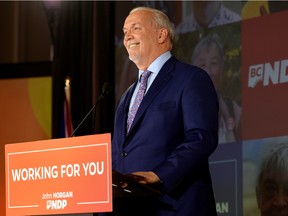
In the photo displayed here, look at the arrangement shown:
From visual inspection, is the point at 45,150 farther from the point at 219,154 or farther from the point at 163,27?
the point at 219,154

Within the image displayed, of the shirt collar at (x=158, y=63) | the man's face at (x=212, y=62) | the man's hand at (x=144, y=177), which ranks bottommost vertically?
the man's hand at (x=144, y=177)

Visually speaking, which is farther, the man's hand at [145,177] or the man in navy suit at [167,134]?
the man in navy suit at [167,134]

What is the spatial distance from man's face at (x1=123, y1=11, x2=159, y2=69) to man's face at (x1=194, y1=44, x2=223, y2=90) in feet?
6.08

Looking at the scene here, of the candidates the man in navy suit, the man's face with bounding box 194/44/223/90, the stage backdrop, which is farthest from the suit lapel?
the stage backdrop

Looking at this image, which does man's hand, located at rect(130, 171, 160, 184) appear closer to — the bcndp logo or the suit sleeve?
the suit sleeve

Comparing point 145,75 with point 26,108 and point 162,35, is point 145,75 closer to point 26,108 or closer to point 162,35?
point 162,35

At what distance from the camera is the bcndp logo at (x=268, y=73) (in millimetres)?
4637

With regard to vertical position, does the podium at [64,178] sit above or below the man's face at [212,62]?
below

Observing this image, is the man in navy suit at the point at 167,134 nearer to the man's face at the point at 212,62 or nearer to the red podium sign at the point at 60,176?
the red podium sign at the point at 60,176

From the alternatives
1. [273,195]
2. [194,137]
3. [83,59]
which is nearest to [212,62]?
[273,195]

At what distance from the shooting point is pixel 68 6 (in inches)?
258

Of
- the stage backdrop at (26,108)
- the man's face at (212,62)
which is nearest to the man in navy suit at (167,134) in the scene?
the man's face at (212,62)

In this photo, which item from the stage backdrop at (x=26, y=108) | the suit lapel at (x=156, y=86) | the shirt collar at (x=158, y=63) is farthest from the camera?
the stage backdrop at (x=26, y=108)

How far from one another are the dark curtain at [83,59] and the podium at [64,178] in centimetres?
324
